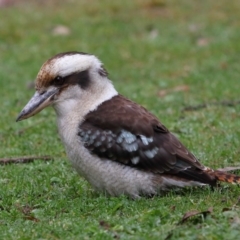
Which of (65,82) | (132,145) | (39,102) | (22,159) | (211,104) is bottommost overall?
(211,104)

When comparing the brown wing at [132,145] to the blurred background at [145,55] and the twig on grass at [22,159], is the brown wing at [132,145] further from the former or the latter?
the twig on grass at [22,159]

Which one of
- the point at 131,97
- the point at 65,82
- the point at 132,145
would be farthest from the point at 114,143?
the point at 131,97

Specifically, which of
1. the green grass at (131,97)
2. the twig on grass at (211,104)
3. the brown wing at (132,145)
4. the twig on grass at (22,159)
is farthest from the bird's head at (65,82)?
the twig on grass at (211,104)

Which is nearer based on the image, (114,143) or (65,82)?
(114,143)

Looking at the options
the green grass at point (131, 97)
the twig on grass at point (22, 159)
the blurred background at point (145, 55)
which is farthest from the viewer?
the blurred background at point (145, 55)

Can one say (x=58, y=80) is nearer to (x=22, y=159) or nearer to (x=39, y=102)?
(x=39, y=102)

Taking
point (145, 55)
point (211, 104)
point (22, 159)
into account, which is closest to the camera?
point (22, 159)

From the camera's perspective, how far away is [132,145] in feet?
25.5

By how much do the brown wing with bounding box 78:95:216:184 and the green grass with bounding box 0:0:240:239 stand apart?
0.28 m

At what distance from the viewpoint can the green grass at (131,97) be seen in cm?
680

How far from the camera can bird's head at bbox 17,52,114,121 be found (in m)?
7.90

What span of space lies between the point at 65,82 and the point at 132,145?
3.10ft

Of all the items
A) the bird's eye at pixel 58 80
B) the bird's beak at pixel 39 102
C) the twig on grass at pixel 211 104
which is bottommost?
the twig on grass at pixel 211 104

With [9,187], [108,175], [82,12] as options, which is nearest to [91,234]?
[108,175]
